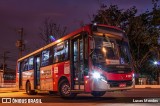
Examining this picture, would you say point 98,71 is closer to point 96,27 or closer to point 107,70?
point 107,70

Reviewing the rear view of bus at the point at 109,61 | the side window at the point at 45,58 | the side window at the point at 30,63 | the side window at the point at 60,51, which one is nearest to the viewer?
the rear view of bus at the point at 109,61

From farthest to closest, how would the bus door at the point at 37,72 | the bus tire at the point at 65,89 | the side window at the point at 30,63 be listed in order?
1. the side window at the point at 30,63
2. the bus door at the point at 37,72
3. the bus tire at the point at 65,89

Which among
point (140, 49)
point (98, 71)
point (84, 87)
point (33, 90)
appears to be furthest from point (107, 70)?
point (140, 49)

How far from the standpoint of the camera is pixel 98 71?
16172mm

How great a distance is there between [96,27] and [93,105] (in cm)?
404

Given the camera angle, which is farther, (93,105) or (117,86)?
(117,86)

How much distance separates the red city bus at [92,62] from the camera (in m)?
16.3

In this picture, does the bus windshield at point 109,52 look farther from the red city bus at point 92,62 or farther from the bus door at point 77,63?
the bus door at point 77,63

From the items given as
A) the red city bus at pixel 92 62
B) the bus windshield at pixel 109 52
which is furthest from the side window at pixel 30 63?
the bus windshield at pixel 109 52

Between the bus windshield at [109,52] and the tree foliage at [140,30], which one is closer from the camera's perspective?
the bus windshield at [109,52]

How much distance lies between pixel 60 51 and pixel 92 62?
3.76 m

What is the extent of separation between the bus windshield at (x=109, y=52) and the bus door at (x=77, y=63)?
951 mm

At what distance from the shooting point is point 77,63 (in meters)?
17.6

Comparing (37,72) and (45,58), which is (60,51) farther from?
(37,72)
